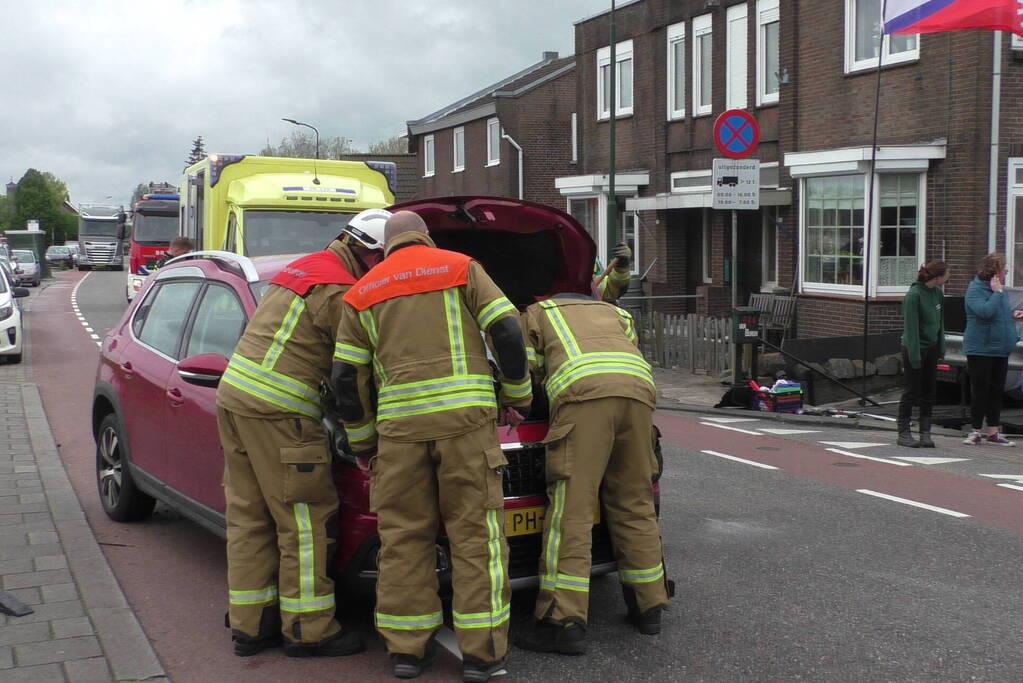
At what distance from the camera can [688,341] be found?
689 inches

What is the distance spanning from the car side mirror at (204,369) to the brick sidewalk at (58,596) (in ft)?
3.65

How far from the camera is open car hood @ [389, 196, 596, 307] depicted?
5.50 metres

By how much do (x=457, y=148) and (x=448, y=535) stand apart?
38430mm

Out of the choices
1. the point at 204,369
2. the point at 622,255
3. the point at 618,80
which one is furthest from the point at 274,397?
the point at 618,80

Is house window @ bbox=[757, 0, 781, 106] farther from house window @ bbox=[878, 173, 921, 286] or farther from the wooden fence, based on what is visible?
the wooden fence

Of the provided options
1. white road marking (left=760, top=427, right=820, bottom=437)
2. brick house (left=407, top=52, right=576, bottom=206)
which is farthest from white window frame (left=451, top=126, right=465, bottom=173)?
white road marking (left=760, top=427, right=820, bottom=437)

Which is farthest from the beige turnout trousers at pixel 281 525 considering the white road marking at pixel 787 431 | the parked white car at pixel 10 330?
the parked white car at pixel 10 330

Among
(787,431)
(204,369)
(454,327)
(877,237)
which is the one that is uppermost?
(877,237)

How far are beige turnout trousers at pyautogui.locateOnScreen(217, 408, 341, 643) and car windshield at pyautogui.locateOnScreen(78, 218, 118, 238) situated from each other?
202 ft

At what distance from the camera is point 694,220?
25.2 m

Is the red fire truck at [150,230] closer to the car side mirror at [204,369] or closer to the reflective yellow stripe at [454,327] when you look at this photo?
the car side mirror at [204,369]

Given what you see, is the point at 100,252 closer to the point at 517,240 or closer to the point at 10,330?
the point at 10,330

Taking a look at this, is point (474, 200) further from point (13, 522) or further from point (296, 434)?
point (13, 522)

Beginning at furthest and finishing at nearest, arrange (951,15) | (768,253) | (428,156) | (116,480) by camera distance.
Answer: (428,156) < (768,253) < (951,15) < (116,480)
